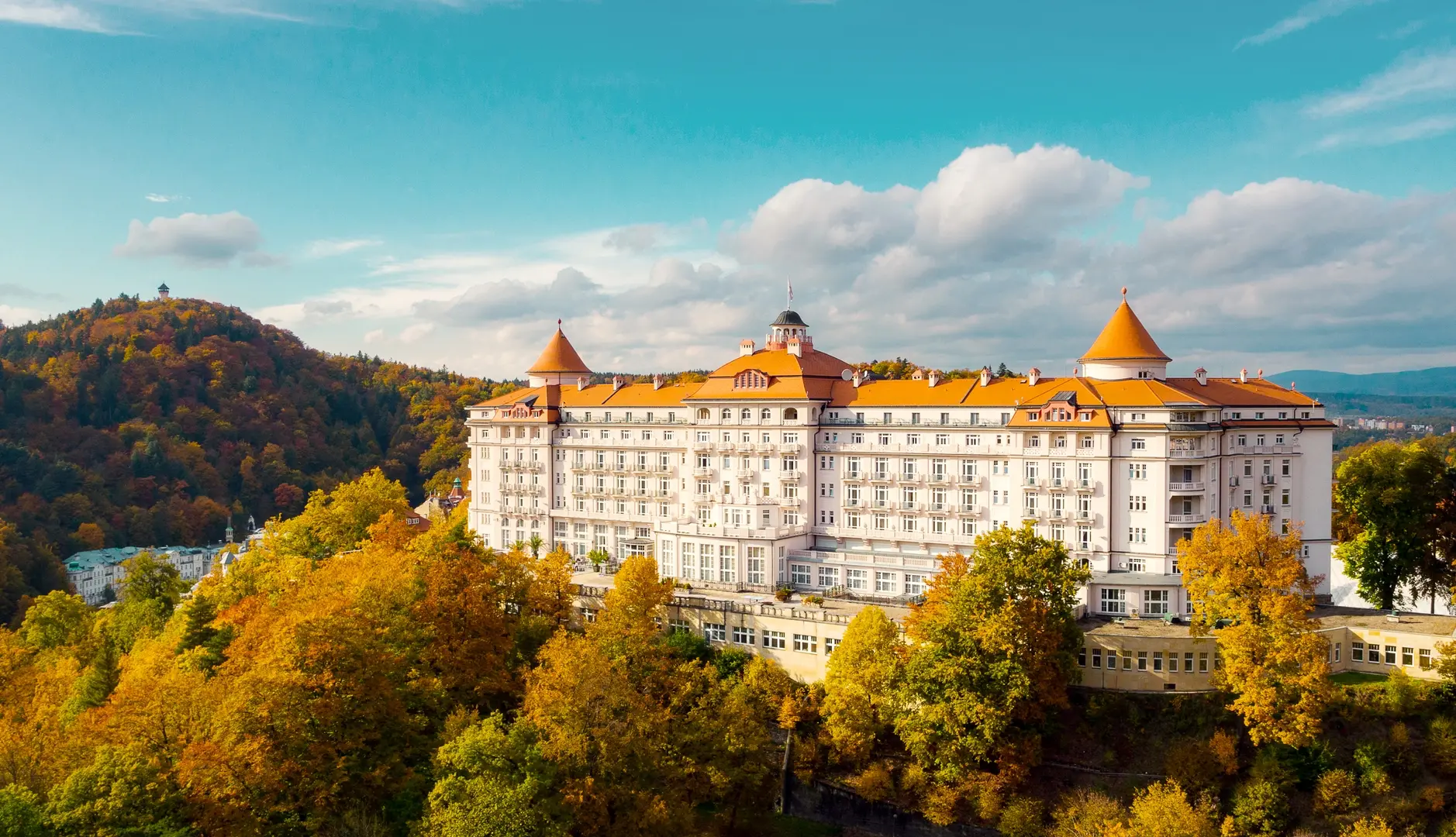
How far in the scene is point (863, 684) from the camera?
46.8 m

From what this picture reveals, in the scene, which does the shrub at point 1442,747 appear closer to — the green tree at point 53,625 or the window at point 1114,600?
the window at point 1114,600

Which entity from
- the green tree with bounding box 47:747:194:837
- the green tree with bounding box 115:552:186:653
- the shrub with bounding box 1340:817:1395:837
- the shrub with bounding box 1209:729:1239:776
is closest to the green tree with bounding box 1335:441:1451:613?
the shrub with bounding box 1209:729:1239:776

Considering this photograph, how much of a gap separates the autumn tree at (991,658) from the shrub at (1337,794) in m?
10.1

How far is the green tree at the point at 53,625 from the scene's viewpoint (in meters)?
66.2

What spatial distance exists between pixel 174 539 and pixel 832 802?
111 m

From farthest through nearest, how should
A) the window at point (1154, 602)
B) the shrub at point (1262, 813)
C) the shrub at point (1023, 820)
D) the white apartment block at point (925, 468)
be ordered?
the white apartment block at point (925, 468), the window at point (1154, 602), the shrub at point (1023, 820), the shrub at point (1262, 813)

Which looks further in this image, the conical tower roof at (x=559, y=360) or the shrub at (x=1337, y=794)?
the conical tower roof at (x=559, y=360)

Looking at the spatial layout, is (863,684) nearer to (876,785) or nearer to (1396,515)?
(876,785)

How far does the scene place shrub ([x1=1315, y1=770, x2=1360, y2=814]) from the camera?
4103 centimetres

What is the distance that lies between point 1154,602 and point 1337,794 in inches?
504

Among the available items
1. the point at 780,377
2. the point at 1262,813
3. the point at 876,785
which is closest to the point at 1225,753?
the point at 1262,813

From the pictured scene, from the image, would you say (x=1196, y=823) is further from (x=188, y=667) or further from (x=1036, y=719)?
(x=188, y=667)

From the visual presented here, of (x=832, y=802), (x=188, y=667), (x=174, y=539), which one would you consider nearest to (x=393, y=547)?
(x=188, y=667)

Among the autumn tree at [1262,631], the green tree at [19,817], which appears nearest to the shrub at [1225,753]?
the autumn tree at [1262,631]
